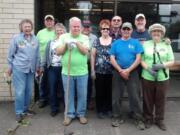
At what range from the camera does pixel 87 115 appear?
7566mm

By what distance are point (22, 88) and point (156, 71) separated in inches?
91.4

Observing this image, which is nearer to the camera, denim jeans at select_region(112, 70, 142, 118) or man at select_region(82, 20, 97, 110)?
denim jeans at select_region(112, 70, 142, 118)

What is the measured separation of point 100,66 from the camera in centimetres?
709

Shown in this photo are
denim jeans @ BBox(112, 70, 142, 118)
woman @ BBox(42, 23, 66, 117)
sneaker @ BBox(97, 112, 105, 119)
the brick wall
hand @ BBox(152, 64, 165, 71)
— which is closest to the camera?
hand @ BBox(152, 64, 165, 71)

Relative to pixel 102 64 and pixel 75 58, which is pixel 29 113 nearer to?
pixel 75 58

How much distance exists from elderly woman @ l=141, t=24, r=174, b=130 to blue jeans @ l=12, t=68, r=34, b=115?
2.02 metres

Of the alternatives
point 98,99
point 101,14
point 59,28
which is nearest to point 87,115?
point 98,99

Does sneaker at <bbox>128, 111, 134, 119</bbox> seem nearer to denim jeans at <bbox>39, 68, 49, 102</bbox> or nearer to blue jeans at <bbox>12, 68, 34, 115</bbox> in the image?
denim jeans at <bbox>39, 68, 49, 102</bbox>

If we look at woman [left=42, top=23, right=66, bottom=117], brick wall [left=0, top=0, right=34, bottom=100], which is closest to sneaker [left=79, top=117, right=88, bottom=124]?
Result: woman [left=42, top=23, right=66, bottom=117]

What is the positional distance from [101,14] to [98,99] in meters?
2.02

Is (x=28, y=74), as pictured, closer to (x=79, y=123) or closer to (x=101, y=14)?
(x=79, y=123)

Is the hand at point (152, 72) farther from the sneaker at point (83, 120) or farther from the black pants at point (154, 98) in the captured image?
the sneaker at point (83, 120)

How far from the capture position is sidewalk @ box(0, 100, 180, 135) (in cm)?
669

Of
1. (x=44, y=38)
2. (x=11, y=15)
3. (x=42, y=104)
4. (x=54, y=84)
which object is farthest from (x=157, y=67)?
(x=11, y=15)
